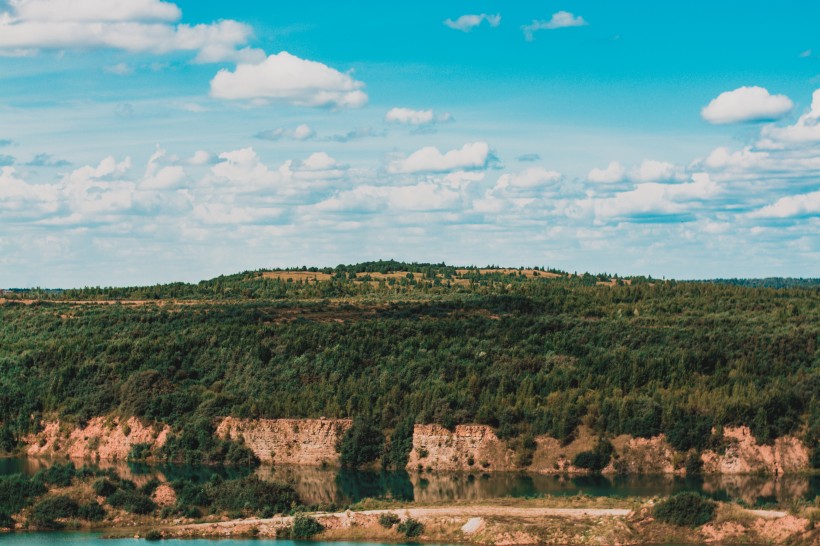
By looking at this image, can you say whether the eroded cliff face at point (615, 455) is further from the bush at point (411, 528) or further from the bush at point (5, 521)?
the bush at point (5, 521)

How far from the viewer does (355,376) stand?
125 metres

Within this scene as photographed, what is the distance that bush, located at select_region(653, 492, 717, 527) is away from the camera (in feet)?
253

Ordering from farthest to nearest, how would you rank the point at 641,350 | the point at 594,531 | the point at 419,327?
the point at 419,327
the point at 641,350
the point at 594,531

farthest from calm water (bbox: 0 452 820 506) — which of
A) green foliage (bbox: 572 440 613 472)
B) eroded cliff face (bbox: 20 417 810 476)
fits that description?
green foliage (bbox: 572 440 613 472)

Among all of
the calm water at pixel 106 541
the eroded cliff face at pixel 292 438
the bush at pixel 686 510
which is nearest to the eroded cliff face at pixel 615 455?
the eroded cliff face at pixel 292 438

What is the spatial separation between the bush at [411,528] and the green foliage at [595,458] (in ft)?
87.1

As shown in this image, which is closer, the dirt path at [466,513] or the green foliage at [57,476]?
the dirt path at [466,513]

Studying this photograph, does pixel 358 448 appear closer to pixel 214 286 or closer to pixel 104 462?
pixel 104 462

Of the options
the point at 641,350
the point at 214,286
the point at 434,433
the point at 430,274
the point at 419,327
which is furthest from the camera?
the point at 430,274

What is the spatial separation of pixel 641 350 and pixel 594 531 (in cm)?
4863

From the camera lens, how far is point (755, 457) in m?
104

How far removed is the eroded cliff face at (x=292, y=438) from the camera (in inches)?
4444

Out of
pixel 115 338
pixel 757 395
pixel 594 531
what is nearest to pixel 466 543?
pixel 594 531

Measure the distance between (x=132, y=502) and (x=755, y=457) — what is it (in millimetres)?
45419
